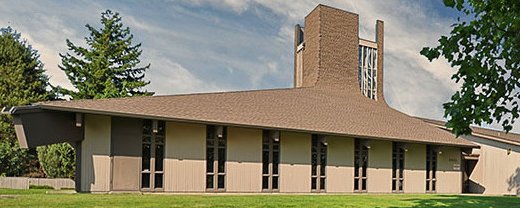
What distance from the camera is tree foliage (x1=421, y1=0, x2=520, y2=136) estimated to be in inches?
263

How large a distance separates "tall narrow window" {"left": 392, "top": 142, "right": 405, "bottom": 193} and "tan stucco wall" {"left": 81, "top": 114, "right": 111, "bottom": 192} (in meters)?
12.1

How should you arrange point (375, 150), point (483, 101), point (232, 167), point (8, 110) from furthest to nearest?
point (375, 150) → point (232, 167) → point (8, 110) → point (483, 101)

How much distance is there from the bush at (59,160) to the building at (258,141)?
9296mm

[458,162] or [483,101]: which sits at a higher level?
[483,101]

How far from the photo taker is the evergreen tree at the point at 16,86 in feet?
89.4

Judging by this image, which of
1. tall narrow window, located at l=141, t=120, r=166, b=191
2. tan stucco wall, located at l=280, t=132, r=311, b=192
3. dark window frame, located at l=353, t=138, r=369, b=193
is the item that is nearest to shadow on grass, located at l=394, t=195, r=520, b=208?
tan stucco wall, located at l=280, t=132, r=311, b=192

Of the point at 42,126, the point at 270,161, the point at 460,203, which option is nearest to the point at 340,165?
the point at 270,161

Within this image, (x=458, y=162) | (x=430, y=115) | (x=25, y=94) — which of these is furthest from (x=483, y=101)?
(x=25, y=94)

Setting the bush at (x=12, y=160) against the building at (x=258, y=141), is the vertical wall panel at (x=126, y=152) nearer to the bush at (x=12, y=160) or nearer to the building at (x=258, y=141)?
the building at (x=258, y=141)

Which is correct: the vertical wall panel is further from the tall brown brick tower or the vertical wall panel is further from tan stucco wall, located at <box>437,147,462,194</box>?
tan stucco wall, located at <box>437,147,462,194</box>

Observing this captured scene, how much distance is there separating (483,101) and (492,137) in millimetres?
18424

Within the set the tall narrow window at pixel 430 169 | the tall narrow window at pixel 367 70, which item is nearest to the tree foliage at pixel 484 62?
the tall narrow window at pixel 430 169

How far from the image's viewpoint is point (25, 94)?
3131 centimetres

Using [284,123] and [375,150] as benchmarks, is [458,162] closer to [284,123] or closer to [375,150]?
[375,150]
